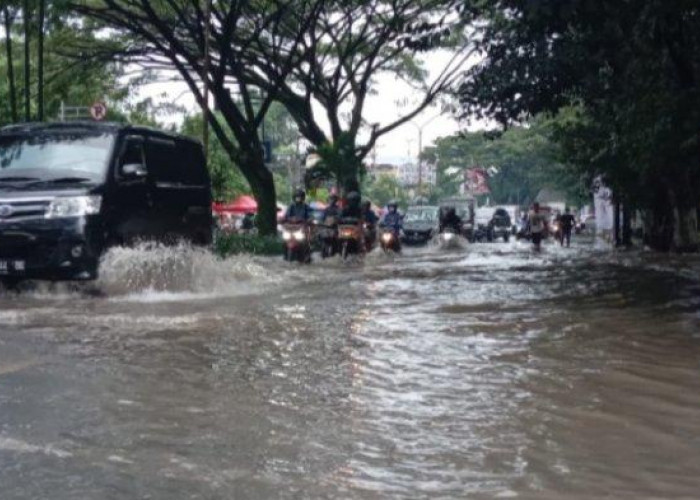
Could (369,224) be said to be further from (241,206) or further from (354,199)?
(241,206)

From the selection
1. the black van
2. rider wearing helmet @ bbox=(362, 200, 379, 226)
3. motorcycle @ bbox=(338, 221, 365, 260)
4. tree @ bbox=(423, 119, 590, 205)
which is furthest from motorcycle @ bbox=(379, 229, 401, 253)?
tree @ bbox=(423, 119, 590, 205)

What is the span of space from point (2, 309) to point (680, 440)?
6733 mm

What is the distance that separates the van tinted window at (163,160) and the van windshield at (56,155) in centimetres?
78

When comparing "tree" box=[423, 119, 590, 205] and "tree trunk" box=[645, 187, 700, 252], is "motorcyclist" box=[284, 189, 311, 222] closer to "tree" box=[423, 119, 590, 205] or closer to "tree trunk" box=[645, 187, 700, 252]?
"tree trunk" box=[645, 187, 700, 252]

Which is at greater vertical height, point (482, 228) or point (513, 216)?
point (513, 216)

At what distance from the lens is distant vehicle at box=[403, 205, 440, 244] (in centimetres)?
3741

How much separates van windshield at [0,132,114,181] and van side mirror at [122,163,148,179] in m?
0.21

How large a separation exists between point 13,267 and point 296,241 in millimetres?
9665

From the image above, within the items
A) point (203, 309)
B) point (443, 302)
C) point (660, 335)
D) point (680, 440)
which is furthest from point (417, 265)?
point (680, 440)

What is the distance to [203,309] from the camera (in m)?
9.54

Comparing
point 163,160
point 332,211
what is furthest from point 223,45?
point 163,160

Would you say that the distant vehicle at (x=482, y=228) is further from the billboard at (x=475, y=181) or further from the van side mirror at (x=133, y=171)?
the van side mirror at (x=133, y=171)

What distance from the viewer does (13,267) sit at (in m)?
9.97

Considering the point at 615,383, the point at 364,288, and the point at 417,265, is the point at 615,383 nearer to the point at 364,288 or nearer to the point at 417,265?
the point at 364,288
